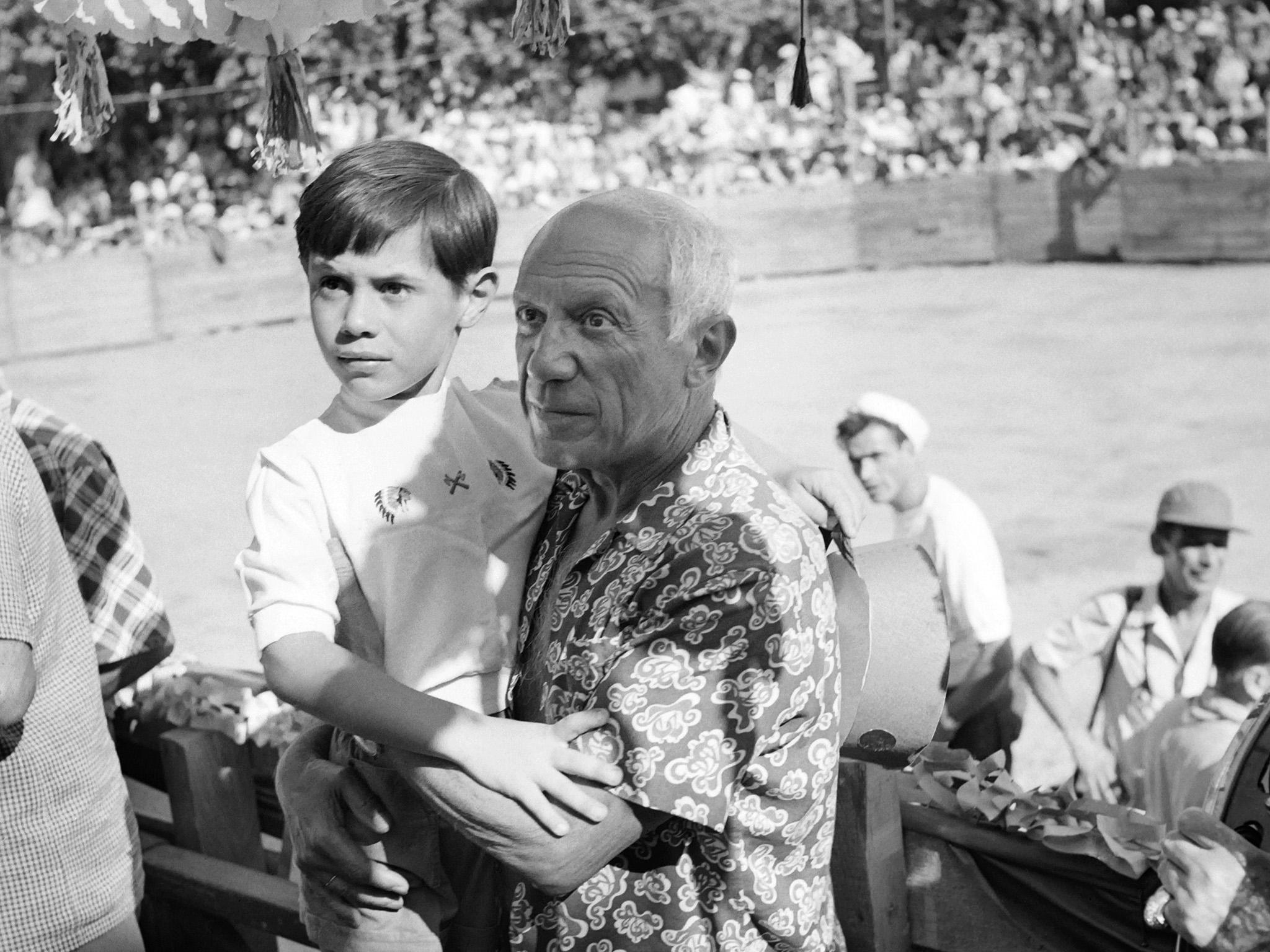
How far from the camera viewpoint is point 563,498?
1.87m

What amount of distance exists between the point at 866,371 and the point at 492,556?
10.7 metres

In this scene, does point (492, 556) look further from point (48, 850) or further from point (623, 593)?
point (48, 850)

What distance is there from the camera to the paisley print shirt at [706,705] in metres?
1.52

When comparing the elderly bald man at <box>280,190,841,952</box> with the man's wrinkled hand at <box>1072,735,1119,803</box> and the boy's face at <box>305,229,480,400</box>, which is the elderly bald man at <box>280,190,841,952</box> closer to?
the boy's face at <box>305,229,480,400</box>

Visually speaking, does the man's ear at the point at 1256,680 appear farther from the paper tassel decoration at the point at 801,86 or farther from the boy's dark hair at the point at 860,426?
the paper tassel decoration at the point at 801,86

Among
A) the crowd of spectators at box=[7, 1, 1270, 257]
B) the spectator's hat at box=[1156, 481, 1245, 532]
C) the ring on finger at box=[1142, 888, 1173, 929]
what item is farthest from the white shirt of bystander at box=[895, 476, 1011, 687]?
the crowd of spectators at box=[7, 1, 1270, 257]

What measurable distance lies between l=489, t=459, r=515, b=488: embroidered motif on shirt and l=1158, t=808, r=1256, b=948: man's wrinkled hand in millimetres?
857

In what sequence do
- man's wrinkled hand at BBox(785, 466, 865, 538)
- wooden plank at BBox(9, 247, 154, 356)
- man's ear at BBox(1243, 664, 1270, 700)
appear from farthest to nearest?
wooden plank at BBox(9, 247, 154, 356) → man's ear at BBox(1243, 664, 1270, 700) → man's wrinkled hand at BBox(785, 466, 865, 538)

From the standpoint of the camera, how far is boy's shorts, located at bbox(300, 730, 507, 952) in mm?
1812

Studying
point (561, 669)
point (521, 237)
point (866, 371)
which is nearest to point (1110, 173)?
point (866, 371)

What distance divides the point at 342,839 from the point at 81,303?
15.0 meters

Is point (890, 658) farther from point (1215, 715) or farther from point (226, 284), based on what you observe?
point (226, 284)

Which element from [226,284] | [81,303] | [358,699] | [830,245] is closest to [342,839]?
[358,699]

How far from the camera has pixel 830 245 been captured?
16844mm
